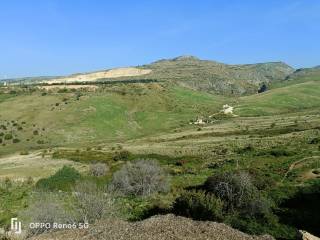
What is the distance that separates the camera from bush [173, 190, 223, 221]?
2491 cm

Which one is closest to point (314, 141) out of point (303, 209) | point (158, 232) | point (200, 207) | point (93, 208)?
point (303, 209)

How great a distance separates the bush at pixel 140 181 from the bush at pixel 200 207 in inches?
591

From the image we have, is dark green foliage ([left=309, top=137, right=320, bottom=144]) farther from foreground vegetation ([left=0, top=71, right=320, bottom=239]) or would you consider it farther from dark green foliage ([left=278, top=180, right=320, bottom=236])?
dark green foliage ([left=278, top=180, right=320, bottom=236])

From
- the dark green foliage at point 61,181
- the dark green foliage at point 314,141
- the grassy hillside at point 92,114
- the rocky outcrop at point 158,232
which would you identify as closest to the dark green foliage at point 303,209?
the rocky outcrop at point 158,232

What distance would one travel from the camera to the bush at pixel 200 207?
24.9 meters

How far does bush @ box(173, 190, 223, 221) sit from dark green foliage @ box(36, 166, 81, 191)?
1991 centimetres

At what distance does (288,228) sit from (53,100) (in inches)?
4023

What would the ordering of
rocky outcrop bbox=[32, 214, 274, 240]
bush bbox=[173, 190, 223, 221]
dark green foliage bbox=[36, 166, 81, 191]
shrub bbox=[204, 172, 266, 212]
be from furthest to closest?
dark green foliage bbox=[36, 166, 81, 191] → shrub bbox=[204, 172, 266, 212] → bush bbox=[173, 190, 223, 221] → rocky outcrop bbox=[32, 214, 274, 240]

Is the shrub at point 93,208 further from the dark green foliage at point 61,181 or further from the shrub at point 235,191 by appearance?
the dark green foliage at point 61,181

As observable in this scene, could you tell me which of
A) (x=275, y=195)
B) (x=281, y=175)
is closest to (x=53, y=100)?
(x=281, y=175)

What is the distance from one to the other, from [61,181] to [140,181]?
8598 millimetres

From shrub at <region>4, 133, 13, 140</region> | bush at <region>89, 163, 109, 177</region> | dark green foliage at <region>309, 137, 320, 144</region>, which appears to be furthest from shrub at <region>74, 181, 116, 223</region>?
shrub at <region>4, 133, 13, 140</region>

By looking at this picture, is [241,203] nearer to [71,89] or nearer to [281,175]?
[281,175]

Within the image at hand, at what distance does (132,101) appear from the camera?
417ft
